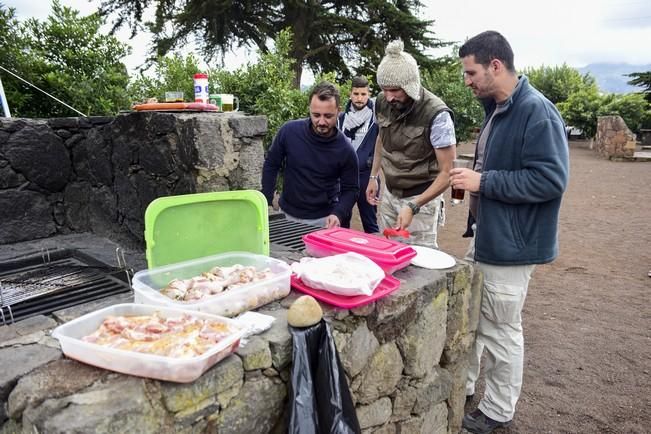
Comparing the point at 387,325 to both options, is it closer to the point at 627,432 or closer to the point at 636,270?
the point at 627,432

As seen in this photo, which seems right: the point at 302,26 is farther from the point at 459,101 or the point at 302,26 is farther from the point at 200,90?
A: the point at 200,90

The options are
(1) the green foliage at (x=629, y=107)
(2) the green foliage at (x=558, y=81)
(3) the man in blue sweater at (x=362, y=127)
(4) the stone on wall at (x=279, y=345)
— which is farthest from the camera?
(2) the green foliage at (x=558, y=81)

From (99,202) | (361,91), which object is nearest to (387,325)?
(99,202)

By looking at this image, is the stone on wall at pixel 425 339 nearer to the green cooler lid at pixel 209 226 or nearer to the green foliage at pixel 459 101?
the green cooler lid at pixel 209 226

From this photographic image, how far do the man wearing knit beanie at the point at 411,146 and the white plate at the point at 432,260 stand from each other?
→ 0.47 meters

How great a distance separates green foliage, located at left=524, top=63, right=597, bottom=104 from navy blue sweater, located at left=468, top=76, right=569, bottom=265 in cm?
2710

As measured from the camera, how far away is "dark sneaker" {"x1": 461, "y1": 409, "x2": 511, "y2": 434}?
112 inches

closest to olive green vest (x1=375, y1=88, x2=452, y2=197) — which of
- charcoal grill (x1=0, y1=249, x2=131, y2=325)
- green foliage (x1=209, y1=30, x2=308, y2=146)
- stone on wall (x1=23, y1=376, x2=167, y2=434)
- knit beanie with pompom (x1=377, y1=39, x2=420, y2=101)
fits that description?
knit beanie with pompom (x1=377, y1=39, x2=420, y2=101)

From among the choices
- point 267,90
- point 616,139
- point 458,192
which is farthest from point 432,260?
point 616,139

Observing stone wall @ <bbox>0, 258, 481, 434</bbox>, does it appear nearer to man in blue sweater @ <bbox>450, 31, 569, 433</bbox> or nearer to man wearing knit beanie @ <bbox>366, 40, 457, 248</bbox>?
man in blue sweater @ <bbox>450, 31, 569, 433</bbox>

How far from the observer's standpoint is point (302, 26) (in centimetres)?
1254

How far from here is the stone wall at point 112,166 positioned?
10.2 ft

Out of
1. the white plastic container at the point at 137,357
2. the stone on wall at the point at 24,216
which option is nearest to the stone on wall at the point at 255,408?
the white plastic container at the point at 137,357

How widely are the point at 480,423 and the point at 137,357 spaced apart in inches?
92.2
